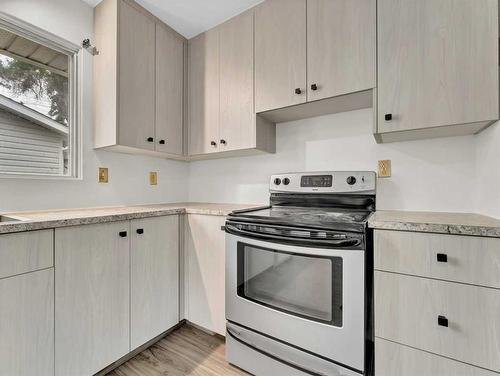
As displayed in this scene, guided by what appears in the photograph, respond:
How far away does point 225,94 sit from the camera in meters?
1.93

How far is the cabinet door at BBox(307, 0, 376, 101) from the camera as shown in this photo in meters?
1.35

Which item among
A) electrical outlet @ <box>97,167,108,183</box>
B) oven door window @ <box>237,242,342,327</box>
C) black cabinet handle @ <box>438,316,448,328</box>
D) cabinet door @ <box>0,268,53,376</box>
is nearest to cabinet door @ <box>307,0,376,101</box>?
oven door window @ <box>237,242,342,327</box>

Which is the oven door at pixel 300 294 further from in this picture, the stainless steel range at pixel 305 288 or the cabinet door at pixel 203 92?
the cabinet door at pixel 203 92

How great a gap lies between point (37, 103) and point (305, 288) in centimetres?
206

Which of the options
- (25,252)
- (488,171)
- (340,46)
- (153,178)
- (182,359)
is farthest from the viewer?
(153,178)

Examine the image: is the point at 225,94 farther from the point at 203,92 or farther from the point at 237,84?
the point at 203,92

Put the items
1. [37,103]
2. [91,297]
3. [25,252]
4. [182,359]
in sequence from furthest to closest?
[37,103] < [182,359] < [91,297] < [25,252]

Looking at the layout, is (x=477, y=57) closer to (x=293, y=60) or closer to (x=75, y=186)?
(x=293, y=60)

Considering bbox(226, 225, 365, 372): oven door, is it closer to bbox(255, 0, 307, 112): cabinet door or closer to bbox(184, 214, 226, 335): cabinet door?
bbox(184, 214, 226, 335): cabinet door

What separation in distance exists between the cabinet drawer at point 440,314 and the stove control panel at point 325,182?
64 centimetres

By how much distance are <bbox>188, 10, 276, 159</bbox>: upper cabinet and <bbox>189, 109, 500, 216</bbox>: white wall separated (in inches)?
8.4

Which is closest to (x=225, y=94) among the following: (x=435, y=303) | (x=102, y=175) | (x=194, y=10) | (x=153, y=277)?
(x=194, y=10)

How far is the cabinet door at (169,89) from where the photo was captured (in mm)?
1955

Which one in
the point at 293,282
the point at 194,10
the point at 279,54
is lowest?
the point at 293,282
